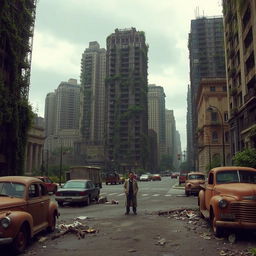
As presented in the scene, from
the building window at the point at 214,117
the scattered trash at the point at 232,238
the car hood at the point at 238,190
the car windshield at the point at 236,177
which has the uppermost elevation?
the building window at the point at 214,117

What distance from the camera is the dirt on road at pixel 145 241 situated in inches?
293

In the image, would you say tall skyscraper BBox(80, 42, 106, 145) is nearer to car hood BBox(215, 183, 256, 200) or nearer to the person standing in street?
the person standing in street

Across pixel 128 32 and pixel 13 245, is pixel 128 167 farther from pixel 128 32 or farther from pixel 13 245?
pixel 13 245

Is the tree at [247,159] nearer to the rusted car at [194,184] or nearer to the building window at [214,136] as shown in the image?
the rusted car at [194,184]

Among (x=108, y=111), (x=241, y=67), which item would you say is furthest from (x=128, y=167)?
(x=241, y=67)

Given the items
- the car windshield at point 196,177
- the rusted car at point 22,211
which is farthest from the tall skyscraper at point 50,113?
the rusted car at point 22,211

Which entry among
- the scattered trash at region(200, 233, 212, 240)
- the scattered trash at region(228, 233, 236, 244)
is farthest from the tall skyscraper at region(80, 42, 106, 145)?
the scattered trash at region(228, 233, 236, 244)

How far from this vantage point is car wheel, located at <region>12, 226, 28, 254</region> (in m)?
7.11

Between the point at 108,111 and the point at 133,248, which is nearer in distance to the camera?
the point at 133,248

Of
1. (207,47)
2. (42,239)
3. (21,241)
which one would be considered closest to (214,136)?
(207,47)

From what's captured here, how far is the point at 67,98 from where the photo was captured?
18812 centimetres

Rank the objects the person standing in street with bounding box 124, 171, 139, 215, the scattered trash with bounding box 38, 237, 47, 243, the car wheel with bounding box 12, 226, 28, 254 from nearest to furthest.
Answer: the car wheel with bounding box 12, 226, 28, 254
the scattered trash with bounding box 38, 237, 47, 243
the person standing in street with bounding box 124, 171, 139, 215

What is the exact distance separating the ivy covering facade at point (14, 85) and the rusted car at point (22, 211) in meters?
26.4

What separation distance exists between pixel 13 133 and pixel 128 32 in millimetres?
130440
